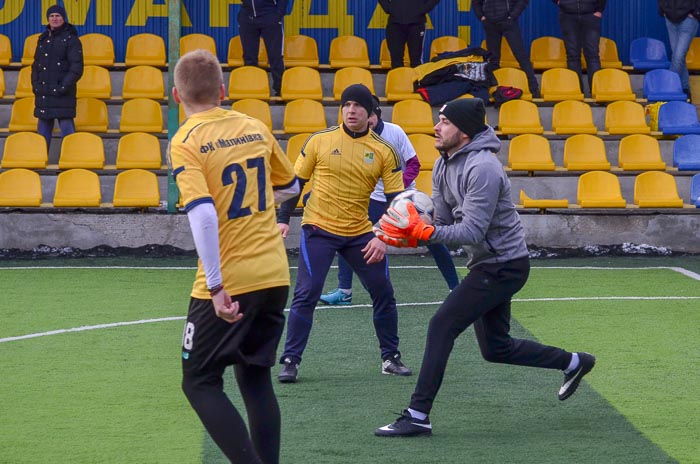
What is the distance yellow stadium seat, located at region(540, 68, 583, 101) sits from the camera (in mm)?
16969

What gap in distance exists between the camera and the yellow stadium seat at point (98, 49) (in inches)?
692

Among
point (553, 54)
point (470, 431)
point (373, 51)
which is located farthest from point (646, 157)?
point (470, 431)

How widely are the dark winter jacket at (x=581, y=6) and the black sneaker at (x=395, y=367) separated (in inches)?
397

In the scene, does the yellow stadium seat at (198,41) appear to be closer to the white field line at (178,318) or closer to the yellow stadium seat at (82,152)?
the yellow stadium seat at (82,152)

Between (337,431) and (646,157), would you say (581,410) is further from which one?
(646,157)

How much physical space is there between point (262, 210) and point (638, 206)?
11.0 metres

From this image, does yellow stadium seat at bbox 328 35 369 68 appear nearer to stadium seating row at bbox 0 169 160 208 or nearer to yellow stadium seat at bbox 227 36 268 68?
yellow stadium seat at bbox 227 36 268 68

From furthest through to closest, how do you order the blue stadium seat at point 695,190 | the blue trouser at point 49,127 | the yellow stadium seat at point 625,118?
the yellow stadium seat at point 625,118 → the blue trouser at point 49,127 → the blue stadium seat at point 695,190

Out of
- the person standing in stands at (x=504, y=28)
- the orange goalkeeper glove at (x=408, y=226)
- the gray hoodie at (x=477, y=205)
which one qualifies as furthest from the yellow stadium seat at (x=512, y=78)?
the orange goalkeeper glove at (x=408, y=226)

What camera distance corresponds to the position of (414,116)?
1614 cm

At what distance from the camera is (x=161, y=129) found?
1625 cm

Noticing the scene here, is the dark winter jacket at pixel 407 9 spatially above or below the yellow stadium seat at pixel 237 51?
above

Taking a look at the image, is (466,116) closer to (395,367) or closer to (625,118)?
(395,367)

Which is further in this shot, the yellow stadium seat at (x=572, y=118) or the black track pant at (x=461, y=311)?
the yellow stadium seat at (x=572, y=118)
